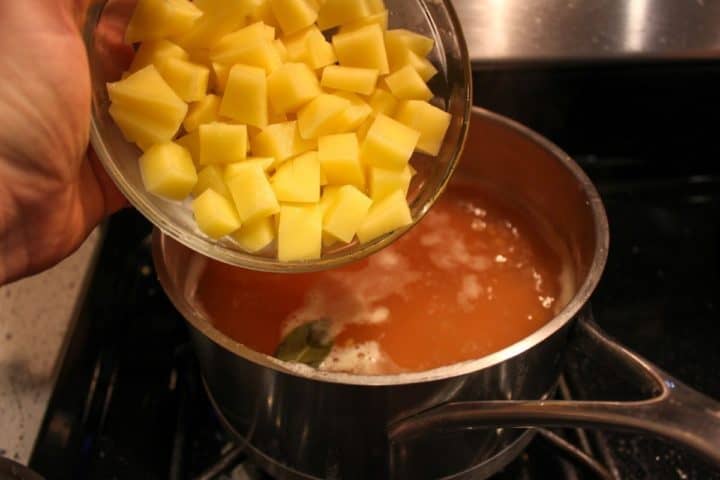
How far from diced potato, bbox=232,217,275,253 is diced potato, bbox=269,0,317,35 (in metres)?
0.17

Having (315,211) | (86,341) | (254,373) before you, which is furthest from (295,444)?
(86,341)

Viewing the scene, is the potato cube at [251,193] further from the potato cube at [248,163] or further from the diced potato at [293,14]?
the diced potato at [293,14]

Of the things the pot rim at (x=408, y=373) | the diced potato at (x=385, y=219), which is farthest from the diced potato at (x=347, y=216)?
the pot rim at (x=408, y=373)

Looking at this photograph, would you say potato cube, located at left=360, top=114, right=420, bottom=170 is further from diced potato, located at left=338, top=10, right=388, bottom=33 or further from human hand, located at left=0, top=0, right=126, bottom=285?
human hand, located at left=0, top=0, right=126, bottom=285

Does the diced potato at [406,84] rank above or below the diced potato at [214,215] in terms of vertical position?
above

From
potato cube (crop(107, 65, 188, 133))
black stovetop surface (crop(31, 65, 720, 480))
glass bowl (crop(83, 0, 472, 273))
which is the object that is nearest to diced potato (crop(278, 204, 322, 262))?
glass bowl (crop(83, 0, 472, 273))

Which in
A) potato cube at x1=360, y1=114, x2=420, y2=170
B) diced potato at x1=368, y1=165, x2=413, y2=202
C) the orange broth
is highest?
potato cube at x1=360, y1=114, x2=420, y2=170

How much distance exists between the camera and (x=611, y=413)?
22.2 inches

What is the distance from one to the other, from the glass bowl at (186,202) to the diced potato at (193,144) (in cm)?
4

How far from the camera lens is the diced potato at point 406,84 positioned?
2.23 ft

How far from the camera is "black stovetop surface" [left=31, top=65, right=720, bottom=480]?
0.80m

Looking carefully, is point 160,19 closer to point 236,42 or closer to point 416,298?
point 236,42

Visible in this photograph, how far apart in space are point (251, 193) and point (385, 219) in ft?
0.36

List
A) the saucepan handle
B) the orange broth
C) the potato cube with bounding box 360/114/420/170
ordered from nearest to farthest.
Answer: the saucepan handle
the potato cube with bounding box 360/114/420/170
the orange broth
